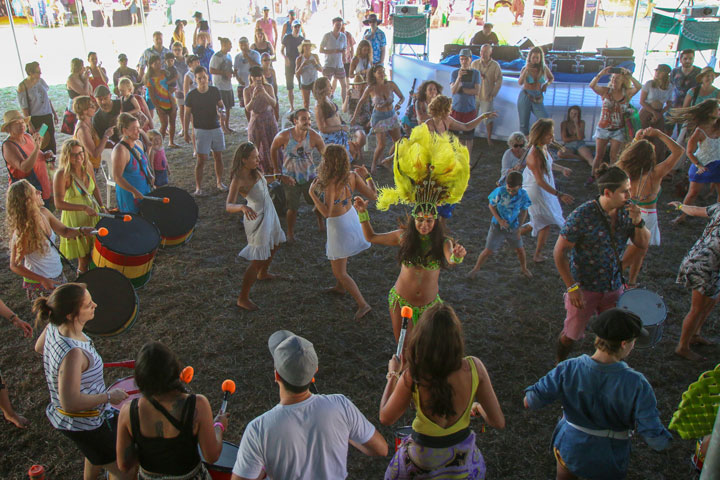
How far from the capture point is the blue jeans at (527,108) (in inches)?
394

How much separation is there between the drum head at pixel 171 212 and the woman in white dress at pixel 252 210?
841 millimetres

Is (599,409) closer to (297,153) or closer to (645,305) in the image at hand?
(645,305)

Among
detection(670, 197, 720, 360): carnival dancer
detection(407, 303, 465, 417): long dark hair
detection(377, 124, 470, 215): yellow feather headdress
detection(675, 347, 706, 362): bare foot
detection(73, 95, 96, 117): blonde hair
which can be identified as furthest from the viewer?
detection(73, 95, 96, 117): blonde hair

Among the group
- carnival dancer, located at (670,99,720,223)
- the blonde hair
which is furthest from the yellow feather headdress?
the blonde hair

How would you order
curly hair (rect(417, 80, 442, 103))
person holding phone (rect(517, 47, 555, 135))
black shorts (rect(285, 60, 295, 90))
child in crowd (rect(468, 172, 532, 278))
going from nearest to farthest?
1. child in crowd (rect(468, 172, 532, 278))
2. curly hair (rect(417, 80, 442, 103))
3. person holding phone (rect(517, 47, 555, 135))
4. black shorts (rect(285, 60, 295, 90))

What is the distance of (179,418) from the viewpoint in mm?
2607

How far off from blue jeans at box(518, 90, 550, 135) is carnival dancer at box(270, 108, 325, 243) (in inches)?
186

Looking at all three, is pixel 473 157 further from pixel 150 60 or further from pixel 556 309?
pixel 150 60

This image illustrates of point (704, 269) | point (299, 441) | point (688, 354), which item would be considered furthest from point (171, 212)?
point (688, 354)

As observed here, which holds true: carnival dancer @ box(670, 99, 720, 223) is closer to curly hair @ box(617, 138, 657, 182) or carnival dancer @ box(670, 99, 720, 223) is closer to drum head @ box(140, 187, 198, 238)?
curly hair @ box(617, 138, 657, 182)

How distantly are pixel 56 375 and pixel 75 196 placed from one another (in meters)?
2.85

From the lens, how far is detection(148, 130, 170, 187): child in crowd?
23.2 ft

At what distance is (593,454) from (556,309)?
2.86m

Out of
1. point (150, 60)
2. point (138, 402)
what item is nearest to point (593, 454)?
point (138, 402)
